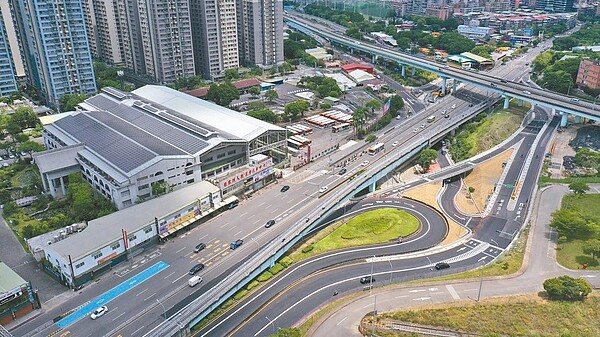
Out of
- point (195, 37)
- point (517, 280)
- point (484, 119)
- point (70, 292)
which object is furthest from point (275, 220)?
point (195, 37)

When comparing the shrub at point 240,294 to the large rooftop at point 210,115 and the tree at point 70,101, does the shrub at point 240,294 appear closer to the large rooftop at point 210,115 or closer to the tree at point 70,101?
the large rooftop at point 210,115

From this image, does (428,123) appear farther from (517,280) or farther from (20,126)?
(20,126)

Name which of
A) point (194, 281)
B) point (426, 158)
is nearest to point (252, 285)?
point (194, 281)

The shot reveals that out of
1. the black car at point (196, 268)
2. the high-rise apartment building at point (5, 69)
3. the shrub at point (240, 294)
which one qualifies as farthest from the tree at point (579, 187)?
the high-rise apartment building at point (5, 69)

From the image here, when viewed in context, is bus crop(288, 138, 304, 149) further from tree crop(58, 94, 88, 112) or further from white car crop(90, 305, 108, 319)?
tree crop(58, 94, 88, 112)

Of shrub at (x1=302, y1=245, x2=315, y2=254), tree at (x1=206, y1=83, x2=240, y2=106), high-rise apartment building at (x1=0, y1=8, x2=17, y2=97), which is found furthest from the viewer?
tree at (x1=206, y1=83, x2=240, y2=106)

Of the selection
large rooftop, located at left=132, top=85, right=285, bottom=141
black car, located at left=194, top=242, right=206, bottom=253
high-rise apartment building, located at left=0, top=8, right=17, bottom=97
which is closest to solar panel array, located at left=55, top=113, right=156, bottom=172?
large rooftop, located at left=132, top=85, right=285, bottom=141
